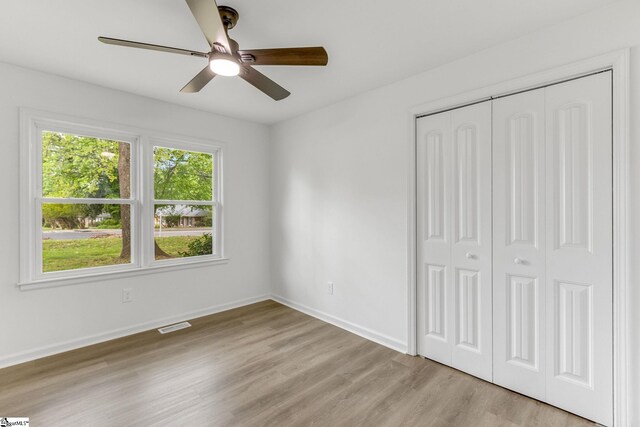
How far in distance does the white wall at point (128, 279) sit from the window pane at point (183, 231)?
8.8 inches

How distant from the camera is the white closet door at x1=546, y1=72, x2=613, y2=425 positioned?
1.77 m

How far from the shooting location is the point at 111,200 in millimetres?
3033

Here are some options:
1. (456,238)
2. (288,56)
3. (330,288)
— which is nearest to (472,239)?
(456,238)

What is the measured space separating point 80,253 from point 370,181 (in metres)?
2.91

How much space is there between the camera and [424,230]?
2605 mm

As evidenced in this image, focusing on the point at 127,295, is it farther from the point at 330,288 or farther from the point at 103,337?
the point at 330,288

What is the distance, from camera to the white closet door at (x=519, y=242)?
6.57ft

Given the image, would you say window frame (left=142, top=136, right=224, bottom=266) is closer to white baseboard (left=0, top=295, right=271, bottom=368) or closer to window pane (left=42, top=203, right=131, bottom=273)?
window pane (left=42, top=203, right=131, bottom=273)

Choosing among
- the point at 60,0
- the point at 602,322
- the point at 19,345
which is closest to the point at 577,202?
the point at 602,322

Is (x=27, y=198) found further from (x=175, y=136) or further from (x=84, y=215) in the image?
(x=175, y=136)

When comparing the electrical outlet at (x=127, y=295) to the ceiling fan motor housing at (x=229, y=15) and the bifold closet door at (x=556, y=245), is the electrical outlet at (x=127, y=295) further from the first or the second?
the bifold closet door at (x=556, y=245)

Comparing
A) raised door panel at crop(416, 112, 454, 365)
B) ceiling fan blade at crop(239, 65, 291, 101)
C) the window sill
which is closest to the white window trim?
the window sill

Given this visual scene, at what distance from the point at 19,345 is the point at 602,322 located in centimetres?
431

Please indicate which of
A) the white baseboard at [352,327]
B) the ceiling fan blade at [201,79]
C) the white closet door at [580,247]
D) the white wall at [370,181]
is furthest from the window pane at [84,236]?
the white closet door at [580,247]
